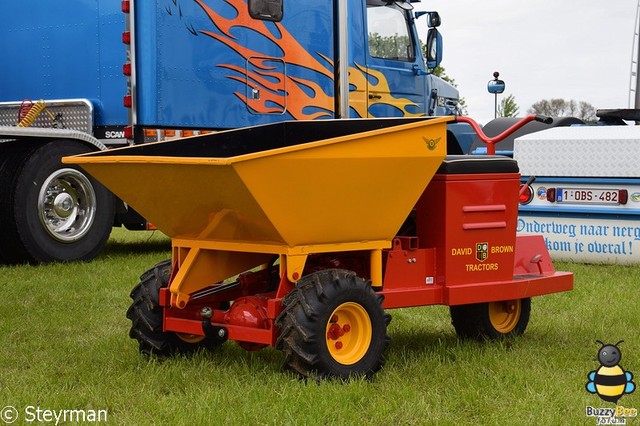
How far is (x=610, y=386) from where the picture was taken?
4.57 metres

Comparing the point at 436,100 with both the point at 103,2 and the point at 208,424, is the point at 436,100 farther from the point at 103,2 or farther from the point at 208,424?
the point at 208,424

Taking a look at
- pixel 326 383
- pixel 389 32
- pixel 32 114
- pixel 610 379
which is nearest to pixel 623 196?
pixel 389 32

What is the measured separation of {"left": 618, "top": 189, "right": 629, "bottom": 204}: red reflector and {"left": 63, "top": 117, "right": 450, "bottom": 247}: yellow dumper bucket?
444 cm

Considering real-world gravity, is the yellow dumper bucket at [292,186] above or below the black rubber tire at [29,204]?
above

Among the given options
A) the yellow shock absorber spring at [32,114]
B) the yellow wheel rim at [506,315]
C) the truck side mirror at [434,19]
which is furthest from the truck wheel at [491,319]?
the truck side mirror at [434,19]

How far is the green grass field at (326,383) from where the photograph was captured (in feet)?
13.9

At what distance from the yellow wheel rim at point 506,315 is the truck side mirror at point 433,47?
677cm

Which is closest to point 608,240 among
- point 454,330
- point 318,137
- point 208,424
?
point 454,330

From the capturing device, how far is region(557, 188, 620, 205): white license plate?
9227 millimetres

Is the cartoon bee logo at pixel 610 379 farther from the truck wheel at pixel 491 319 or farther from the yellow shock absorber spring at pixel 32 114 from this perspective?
the yellow shock absorber spring at pixel 32 114

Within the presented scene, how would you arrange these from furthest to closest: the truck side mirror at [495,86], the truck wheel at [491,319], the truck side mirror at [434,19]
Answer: the truck side mirror at [495,86] → the truck side mirror at [434,19] → the truck wheel at [491,319]

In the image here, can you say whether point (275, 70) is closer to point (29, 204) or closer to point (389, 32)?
point (389, 32)

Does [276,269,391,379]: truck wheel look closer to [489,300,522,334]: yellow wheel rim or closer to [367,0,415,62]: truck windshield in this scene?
[489,300,522,334]: yellow wheel rim

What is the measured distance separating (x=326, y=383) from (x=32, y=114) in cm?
659
